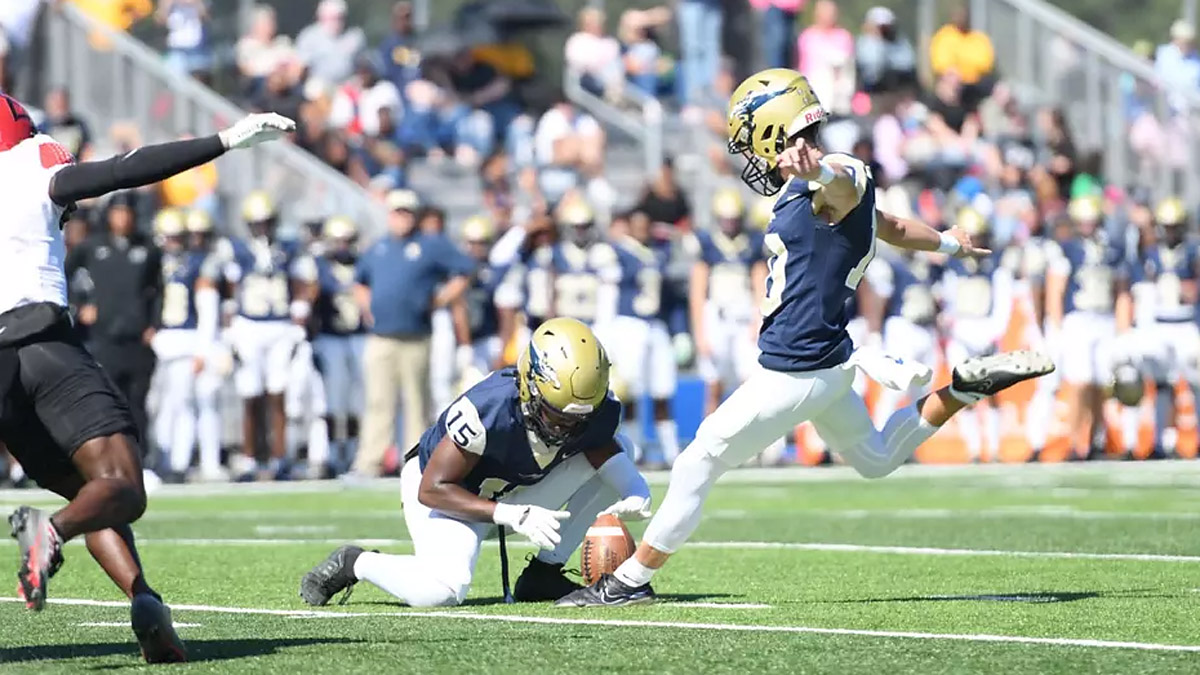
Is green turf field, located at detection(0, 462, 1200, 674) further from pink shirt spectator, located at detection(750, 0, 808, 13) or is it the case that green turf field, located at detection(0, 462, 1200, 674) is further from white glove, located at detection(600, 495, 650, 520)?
pink shirt spectator, located at detection(750, 0, 808, 13)

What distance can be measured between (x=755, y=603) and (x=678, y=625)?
2.49 feet

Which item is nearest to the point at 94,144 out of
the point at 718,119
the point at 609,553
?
the point at 718,119

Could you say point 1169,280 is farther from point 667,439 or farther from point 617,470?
point 617,470

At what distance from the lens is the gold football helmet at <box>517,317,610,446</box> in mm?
7664

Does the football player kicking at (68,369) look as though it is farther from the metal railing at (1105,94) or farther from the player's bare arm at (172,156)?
the metal railing at (1105,94)

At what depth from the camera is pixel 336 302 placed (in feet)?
57.3

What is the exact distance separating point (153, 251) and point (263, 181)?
3.39 meters

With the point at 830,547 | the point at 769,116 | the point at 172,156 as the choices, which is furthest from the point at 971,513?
the point at 172,156

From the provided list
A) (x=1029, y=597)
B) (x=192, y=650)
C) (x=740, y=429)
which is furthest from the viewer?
(x=1029, y=597)

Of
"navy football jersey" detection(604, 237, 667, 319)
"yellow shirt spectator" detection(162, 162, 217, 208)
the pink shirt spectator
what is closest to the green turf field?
"navy football jersey" detection(604, 237, 667, 319)

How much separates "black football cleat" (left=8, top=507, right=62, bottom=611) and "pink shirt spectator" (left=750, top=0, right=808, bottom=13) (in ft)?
54.8

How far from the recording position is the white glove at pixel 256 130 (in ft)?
20.5

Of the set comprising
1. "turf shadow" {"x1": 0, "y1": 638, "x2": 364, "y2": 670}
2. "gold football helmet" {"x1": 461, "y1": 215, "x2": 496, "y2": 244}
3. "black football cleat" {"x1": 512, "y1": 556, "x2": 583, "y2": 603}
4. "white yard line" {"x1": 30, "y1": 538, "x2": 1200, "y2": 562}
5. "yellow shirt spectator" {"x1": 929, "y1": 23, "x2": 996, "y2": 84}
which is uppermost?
"yellow shirt spectator" {"x1": 929, "y1": 23, "x2": 996, "y2": 84}

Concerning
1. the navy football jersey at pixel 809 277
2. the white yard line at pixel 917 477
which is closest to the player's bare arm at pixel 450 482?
the navy football jersey at pixel 809 277
